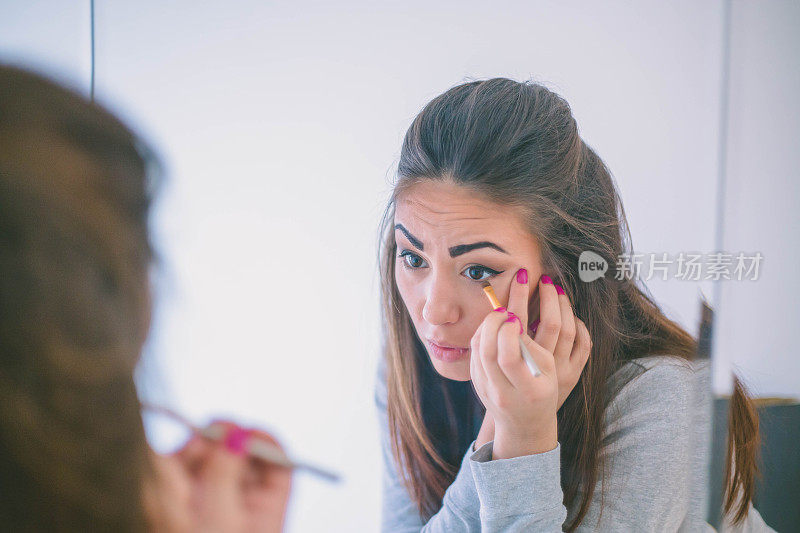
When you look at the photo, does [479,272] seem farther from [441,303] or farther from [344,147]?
[344,147]

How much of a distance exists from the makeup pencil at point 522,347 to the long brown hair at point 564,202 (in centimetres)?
7

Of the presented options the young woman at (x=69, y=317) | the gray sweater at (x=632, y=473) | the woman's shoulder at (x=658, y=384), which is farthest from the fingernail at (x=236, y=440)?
the woman's shoulder at (x=658, y=384)

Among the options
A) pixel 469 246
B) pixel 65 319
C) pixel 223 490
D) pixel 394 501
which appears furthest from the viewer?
pixel 394 501

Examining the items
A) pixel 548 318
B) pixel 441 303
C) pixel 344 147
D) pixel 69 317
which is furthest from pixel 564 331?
pixel 69 317

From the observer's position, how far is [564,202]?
0.57 m

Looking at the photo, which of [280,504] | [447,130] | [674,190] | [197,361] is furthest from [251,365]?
[674,190]

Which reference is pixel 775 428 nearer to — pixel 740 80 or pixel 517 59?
pixel 740 80

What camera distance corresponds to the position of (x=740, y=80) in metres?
0.53

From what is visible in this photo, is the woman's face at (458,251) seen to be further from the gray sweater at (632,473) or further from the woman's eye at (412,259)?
the gray sweater at (632,473)

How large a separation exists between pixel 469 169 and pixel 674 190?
192mm

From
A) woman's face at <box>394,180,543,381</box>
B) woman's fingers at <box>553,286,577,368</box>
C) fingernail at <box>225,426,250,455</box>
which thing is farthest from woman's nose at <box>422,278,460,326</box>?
fingernail at <box>225,426,250,455</box>

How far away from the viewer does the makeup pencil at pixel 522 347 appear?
1.71 feet

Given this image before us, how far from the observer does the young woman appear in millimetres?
307

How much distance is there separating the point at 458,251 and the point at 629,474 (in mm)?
283
